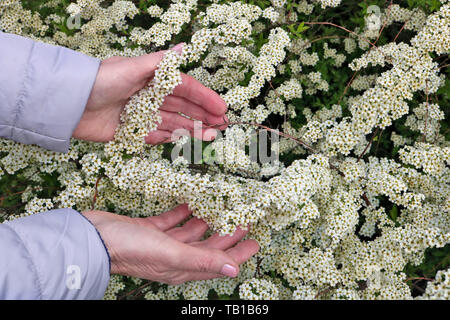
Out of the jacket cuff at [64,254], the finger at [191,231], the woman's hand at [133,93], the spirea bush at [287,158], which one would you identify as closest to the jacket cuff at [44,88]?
the woman's hand at [133,93]

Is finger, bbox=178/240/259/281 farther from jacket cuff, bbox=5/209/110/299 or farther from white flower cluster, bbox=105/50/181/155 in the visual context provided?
white flower cluster, bbox=105/50/181/155

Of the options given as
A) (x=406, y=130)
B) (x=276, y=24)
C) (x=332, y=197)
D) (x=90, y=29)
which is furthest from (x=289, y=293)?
(x=90, y=29)

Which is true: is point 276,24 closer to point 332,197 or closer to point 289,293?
point 332,197

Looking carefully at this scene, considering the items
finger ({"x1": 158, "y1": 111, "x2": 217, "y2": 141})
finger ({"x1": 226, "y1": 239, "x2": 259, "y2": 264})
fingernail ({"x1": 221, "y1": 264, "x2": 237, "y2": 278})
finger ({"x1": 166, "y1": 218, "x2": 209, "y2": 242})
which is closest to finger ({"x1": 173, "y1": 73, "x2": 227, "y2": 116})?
finger ({"x1": 158, "y1": 111, "x2": 217, "y2": 141})

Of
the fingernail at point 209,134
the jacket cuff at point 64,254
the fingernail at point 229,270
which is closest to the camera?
the jacket cuff at point 64,254

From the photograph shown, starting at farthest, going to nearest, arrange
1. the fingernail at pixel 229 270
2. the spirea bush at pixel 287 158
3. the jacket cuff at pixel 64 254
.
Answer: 1. the spirea bush at pixel 287 158
2. the fingernail at pixel 229 270
3. the jacket cuff at pixel 64 254

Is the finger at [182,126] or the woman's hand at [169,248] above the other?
the finger at [182,126]

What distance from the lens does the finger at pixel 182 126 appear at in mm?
4141

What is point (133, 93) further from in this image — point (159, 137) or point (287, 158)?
point (287, 158)

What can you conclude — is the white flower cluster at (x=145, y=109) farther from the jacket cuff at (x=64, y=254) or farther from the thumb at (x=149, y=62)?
the jacket cuff at (x=64, y=254)

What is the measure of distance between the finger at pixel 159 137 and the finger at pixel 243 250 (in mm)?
1471

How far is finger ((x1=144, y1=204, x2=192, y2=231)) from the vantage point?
3766mm

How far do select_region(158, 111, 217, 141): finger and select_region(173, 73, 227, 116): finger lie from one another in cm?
24
